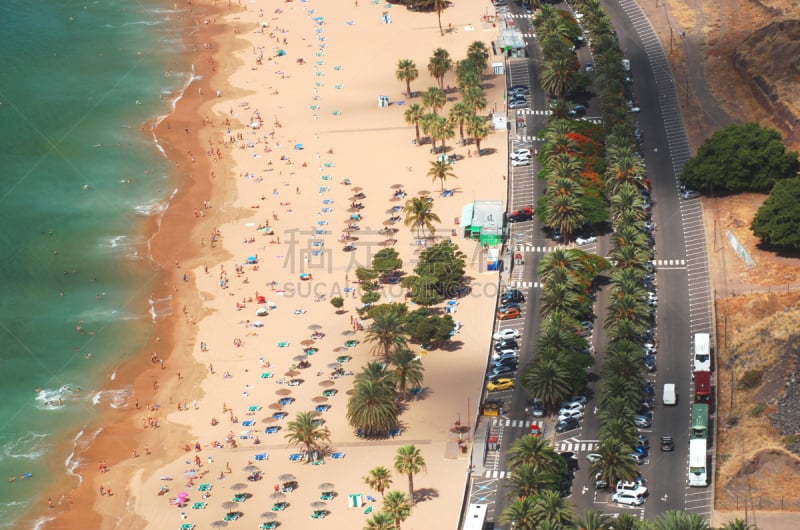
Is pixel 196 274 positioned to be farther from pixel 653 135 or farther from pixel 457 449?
pixel 653 135

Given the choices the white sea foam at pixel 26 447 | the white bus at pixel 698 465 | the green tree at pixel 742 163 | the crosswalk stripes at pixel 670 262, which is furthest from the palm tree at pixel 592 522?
the green tree at pixel 742 163

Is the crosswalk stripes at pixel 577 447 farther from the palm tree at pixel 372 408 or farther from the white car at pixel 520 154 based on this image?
the white car at pixel 520 154

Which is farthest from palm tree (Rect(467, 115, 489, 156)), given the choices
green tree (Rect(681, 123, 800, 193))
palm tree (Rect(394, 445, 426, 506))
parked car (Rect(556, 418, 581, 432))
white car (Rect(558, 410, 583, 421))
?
palm tree (Rect(394, 445, 426, 506))

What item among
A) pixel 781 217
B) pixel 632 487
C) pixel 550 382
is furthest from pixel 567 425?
pixel 781 217

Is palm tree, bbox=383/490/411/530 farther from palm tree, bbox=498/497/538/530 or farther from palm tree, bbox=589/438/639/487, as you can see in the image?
palm tree, bbox=589/438/639/487

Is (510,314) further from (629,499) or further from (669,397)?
(629,499)

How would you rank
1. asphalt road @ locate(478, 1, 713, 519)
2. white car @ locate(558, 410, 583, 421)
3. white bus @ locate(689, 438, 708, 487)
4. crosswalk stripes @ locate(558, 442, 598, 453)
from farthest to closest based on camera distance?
white car @ locate(558, 410, 583, 421)
crosswalk stripes @ locate(558, 442, 598, 453)
asphalt road @ locate(478, 1, 713, 519)
white bus @ locate(689, 438, 708, 487)
